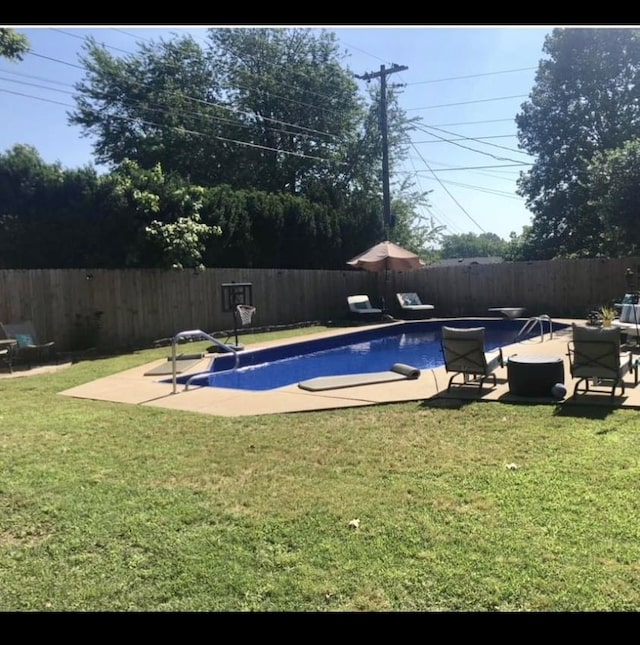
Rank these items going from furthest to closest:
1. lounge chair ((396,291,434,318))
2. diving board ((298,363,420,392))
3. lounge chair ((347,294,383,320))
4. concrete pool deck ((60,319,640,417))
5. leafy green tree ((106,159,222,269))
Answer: lounge chair ((396,291,434,318)), lounge chair ((347,294,383,320)), leafy green tree ((106,159,222,269)), diving board ((298,363,420,392)), concrete pool deck ((60,319,640,417))

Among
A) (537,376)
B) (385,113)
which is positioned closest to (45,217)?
(385,113)

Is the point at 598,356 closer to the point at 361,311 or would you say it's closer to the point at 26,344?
the point at 26,344

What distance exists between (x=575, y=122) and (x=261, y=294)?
65.2 feet

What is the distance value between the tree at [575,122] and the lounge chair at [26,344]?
75.7ft

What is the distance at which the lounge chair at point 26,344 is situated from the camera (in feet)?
33.2

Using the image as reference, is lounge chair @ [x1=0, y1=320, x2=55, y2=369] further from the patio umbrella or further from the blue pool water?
the patio umbrella

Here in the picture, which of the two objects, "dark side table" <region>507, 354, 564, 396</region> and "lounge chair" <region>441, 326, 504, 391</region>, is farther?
"lounge chair" <region>441, 326, 504, 391</region>

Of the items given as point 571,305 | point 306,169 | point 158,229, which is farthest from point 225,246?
point 306,169

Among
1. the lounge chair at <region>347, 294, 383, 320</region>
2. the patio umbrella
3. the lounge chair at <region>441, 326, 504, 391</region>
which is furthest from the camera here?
the lounge chair at <region>347, 294, 383, 320</region>

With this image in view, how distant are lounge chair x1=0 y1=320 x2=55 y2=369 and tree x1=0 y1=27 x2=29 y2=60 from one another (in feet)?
15.1

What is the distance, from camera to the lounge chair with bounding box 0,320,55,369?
1012 centimetres

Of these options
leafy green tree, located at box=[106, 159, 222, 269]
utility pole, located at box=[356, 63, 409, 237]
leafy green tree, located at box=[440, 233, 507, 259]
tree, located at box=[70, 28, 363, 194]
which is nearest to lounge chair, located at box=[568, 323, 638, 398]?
leafy green tree, located at box=[106, 159, 222, 269]
